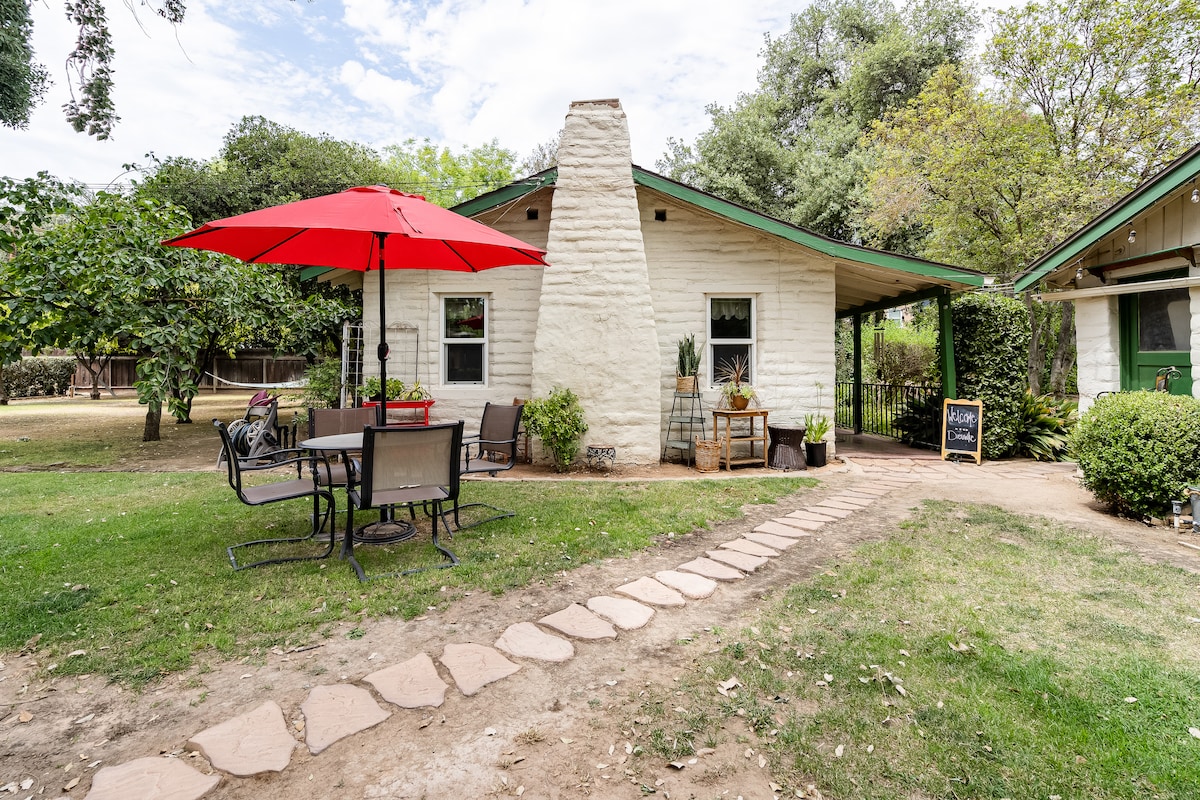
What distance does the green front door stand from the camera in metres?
5.73

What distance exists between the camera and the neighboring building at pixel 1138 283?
215 inches

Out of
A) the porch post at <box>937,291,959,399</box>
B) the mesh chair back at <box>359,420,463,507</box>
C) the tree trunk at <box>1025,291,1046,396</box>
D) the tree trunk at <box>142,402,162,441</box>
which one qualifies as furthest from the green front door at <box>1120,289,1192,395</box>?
the tree trunk at <box>142,402,162,441</box>

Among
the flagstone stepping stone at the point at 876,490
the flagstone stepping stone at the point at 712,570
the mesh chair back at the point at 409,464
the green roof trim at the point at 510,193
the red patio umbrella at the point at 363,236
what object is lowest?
the flagstone stepping stone at the point at 712,570

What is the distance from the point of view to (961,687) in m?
2.34

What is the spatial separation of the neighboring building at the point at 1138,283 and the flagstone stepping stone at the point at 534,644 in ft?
21.3

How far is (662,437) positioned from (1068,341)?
39.6 feet

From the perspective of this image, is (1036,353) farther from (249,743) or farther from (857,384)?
(249,743)

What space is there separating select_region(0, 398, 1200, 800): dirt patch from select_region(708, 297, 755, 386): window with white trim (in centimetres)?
522

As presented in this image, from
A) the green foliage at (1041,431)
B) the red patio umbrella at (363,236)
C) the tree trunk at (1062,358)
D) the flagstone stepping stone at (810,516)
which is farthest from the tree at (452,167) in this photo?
the flagstone stepping stone at (810,516)

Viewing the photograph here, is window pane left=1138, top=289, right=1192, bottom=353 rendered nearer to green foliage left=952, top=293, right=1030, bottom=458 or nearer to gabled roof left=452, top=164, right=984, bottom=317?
gabled roof left=452, top=164, right=984, bottom=317

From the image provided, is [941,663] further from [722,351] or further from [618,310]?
[722,351]

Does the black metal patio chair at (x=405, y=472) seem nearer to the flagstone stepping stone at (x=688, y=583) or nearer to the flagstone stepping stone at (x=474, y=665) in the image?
the flagstone stepping stone at (x=474, y=665)

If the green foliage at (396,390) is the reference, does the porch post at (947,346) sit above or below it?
above

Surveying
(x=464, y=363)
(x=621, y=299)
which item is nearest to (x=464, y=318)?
(x=464, y=363)
